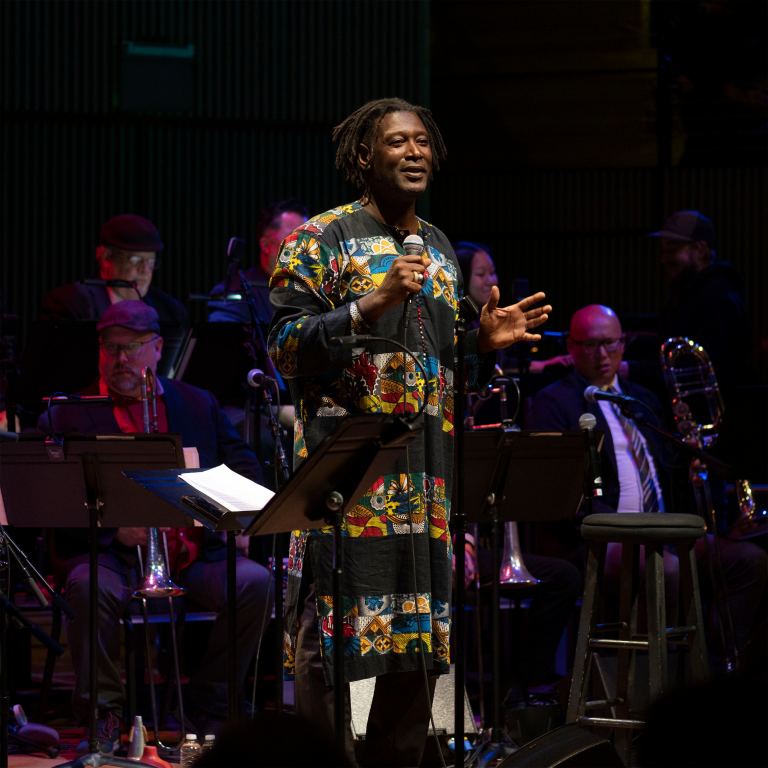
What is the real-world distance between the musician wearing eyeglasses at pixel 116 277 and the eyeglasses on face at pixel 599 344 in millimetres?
1827

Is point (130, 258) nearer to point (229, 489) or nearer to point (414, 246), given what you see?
point (229, 489)

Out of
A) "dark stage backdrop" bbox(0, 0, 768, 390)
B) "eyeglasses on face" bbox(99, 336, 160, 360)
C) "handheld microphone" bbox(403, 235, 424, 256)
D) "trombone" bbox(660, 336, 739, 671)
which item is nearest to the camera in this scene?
"handheld microphone" bbox(403, 235, 424, 256)

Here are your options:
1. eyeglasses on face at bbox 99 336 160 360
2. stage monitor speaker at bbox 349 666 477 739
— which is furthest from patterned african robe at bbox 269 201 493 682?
eyeglasses on face at bbox 99 336 160 360

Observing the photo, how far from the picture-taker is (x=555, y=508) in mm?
4734

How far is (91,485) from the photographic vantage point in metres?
4.01

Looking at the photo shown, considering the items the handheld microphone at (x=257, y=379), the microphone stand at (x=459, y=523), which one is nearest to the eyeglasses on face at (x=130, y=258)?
the handheld microphone at (x=257, y=379)

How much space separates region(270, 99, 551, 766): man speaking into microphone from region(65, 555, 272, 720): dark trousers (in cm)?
170

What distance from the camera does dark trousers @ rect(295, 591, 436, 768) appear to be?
119 inches

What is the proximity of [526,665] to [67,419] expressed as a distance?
2.16 metres

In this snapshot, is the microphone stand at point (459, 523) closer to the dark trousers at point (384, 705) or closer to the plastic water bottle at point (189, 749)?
the dark trousers at point (384, 705)

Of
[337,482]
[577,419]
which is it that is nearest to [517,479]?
[577,419]

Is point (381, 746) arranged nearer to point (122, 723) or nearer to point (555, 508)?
point (555, 508)

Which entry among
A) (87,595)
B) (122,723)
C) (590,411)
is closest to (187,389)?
(87,595)

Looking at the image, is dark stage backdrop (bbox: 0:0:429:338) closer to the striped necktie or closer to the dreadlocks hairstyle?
the striped necktie
